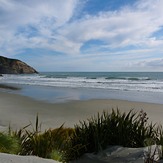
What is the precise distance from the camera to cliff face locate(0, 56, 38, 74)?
110m

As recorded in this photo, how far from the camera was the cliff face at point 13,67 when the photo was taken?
359 ft

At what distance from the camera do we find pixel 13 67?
375 feet

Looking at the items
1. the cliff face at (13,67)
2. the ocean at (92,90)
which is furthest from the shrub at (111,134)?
the cliff face at (13,67)

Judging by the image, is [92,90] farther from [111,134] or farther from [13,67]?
[13,67]

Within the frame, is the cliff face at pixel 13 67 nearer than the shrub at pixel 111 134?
No

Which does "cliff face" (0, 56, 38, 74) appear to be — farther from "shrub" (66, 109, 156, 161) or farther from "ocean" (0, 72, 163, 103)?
"shrub" (66, 109, 156, 161)

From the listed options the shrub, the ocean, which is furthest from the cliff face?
the shrub

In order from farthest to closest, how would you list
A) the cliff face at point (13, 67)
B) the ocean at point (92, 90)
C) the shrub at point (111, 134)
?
the cliff face at point (13, 67), the ocean at point (92, 90), the shrub at point (111, 134)

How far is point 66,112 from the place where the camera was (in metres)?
14.4

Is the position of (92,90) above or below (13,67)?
below

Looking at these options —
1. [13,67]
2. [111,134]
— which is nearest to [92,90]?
[111,134]

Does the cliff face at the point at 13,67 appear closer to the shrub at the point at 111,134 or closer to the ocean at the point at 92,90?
the ocean at the point at 92,90

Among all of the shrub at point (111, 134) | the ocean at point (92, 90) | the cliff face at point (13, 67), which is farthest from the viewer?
the cliff face at point (13, 67)

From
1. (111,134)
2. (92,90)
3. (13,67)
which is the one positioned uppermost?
(13,67)
